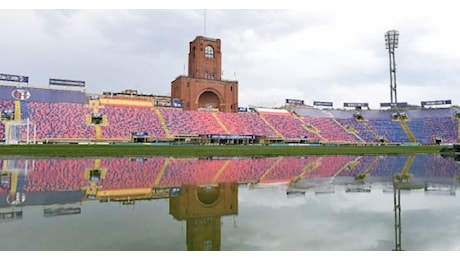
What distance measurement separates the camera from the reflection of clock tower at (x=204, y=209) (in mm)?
5301

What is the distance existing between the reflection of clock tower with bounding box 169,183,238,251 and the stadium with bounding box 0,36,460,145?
131 ft

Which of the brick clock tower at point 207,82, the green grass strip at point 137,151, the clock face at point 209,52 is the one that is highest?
the clock face at point 209,52

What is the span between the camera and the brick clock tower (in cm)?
6612

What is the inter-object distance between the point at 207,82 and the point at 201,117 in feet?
27.2

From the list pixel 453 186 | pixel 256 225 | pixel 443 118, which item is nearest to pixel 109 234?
pixel 256 225

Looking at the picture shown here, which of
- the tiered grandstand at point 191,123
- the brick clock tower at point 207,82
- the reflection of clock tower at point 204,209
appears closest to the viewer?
the reflection of clock tower at point 204,209

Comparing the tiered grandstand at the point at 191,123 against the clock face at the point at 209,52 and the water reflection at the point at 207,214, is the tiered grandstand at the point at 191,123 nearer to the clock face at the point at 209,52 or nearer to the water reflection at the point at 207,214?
the clock face at the point at 209,52

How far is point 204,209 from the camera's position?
25.3ft

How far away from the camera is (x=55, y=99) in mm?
56125

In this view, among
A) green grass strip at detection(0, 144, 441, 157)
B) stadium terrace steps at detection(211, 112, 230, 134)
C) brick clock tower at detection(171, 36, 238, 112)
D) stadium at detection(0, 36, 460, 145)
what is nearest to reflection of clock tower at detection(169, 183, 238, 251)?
green grass strip at detection(0, 144, 441, 157)

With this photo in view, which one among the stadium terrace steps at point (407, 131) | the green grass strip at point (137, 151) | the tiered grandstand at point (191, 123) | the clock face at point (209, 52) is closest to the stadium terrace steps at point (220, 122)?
the tiered grandstand at point (191, 123)

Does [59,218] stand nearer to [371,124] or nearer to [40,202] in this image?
[40,202]

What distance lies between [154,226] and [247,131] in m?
56.9

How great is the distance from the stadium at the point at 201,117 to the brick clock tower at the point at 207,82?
0.19 meters
